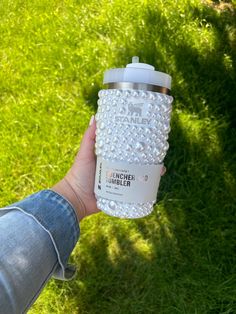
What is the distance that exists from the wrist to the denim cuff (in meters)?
0.06

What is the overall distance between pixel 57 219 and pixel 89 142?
1.24 feet

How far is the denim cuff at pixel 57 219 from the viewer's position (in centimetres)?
183

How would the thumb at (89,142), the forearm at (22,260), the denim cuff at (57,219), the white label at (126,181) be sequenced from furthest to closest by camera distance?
the thumb at (89,142) → the denim cuff at (57,219) → the white label at (126,181) → the forearm at (22,260)

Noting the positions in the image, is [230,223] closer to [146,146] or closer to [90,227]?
[90,227]

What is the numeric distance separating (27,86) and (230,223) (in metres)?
1.52

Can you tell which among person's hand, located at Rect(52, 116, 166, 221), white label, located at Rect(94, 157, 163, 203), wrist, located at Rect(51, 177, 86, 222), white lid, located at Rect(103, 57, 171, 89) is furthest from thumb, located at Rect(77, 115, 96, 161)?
white lid, located at Rect(103, 57, 171, 89)

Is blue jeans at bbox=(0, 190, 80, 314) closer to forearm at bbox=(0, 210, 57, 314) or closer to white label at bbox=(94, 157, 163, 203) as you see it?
forearm at bbox=(0, 210, 57, 314)

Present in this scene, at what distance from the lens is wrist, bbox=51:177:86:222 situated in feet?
6.72

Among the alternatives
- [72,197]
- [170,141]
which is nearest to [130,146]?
[72,197]

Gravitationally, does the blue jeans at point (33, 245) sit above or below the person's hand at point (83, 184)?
below

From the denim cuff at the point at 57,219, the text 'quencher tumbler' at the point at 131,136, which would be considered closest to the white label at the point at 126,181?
the text 'quencher tumbler' at the point at 131,136

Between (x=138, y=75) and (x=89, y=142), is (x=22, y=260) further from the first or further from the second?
(x=138, y=75)

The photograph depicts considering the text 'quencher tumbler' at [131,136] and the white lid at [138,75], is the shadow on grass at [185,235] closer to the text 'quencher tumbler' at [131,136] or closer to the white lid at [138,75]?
the text 'quencher tumbler' at [131,136]

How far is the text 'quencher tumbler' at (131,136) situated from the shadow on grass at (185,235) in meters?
0.86
